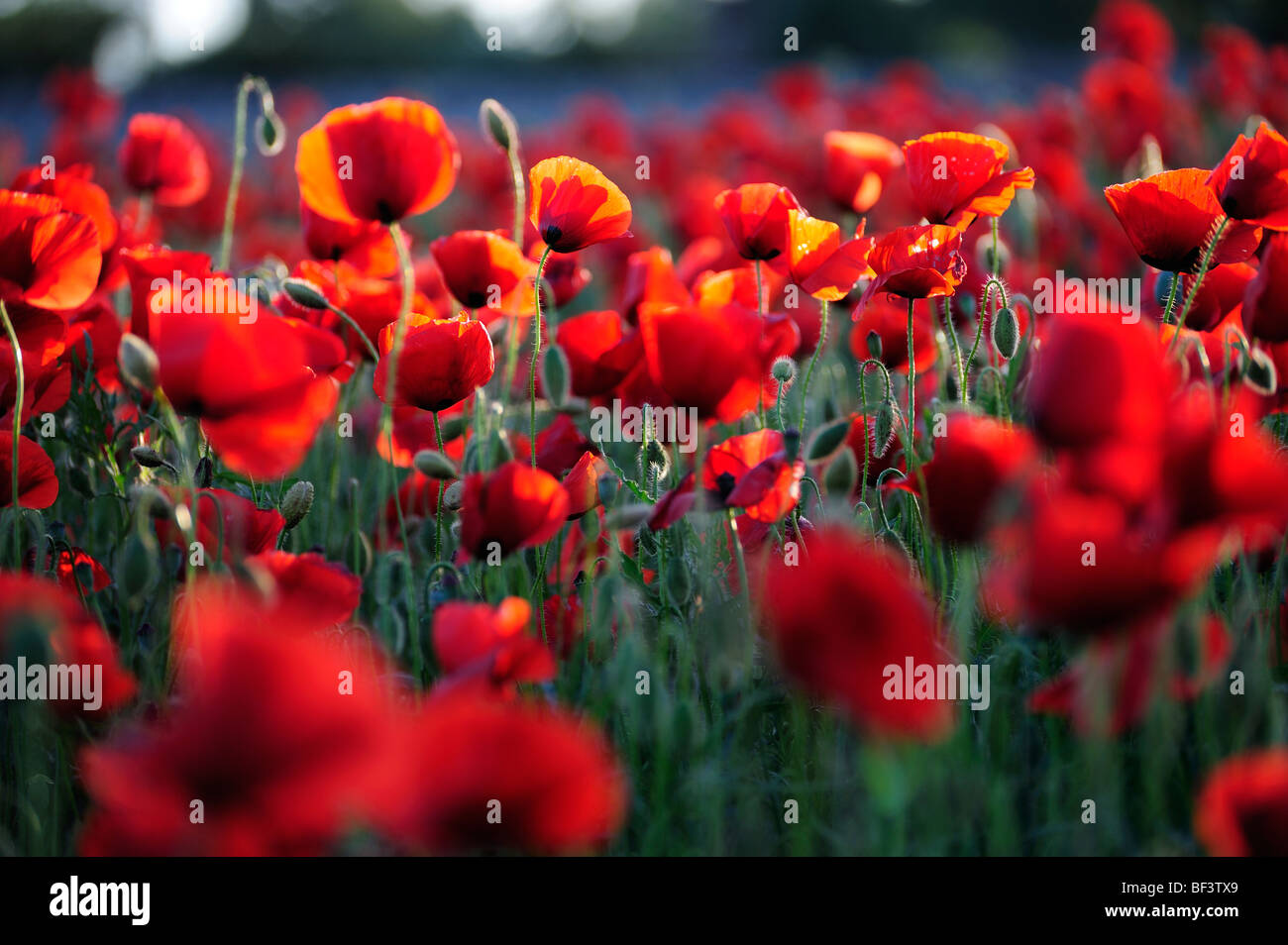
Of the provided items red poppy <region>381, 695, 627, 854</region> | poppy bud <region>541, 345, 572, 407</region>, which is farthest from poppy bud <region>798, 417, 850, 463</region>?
red poppy <region>381, 695, 627, 854</region>

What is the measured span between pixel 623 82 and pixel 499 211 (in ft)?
33.1

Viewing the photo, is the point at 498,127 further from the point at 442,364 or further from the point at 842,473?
the point at 842,473

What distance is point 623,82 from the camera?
1381 centimetres

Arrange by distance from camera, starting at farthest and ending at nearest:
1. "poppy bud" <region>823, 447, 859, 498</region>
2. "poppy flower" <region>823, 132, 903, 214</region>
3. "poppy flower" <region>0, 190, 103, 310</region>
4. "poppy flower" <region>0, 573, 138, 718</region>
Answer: "poppy flower" <region>823, 132, 903, 214</region>
"poppy flower" <region>0, 190, 103, 310</region>
"poppy bud" <region>823, 447, 859, 498</region>
"poppy flower" <region>0, 573, 138, 718</region>

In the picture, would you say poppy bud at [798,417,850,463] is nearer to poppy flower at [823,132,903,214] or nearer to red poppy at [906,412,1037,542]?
red poppy at [906,412,1037,542]

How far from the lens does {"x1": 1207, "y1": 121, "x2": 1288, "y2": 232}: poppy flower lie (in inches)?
51.4

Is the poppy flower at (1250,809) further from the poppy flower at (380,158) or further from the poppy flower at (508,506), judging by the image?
the poppy flower at (380,158)

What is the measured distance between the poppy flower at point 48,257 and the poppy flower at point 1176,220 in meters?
1.30

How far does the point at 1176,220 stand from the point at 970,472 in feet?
2.14

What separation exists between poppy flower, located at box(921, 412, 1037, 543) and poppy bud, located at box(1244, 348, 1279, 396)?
0.49 m

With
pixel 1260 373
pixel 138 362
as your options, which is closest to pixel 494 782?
pixel 138 362

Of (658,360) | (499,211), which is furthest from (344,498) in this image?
(499,211)

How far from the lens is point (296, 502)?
139 cm
